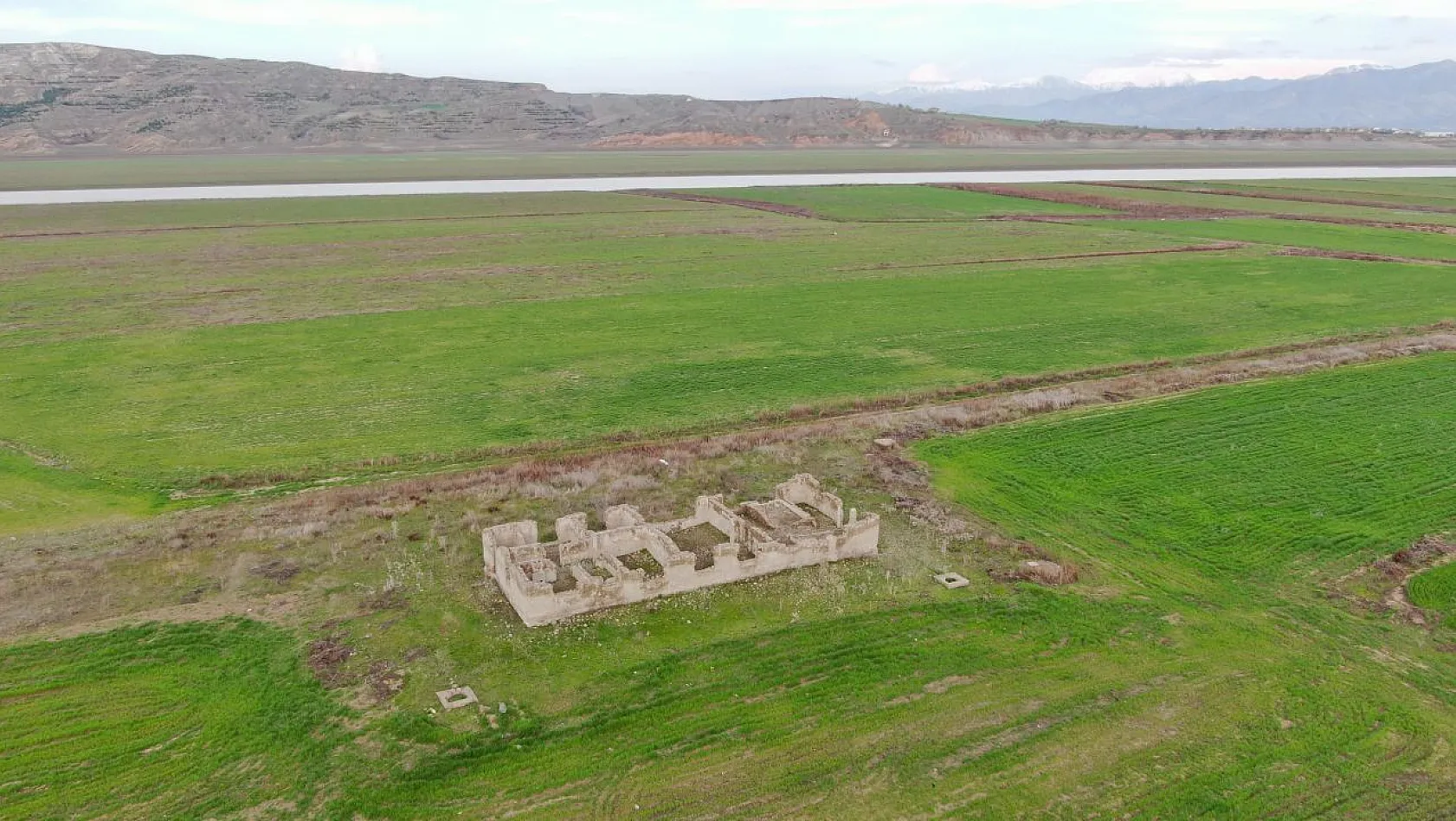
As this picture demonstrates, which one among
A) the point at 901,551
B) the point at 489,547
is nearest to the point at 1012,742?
the point at 901,551

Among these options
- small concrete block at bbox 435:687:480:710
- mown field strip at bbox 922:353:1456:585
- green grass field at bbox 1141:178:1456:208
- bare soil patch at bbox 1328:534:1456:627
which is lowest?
small concrete block at bbox 435:687:480:710

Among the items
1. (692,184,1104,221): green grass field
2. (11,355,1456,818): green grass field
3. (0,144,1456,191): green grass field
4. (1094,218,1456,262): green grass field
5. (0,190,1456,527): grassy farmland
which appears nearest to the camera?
(11,355,1456,818): green grass field

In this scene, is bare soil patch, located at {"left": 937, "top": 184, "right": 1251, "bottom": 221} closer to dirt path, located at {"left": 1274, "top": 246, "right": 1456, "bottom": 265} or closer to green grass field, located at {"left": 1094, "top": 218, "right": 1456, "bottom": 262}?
green grass field, located at {"left": 1094, "top": 218, "right": 1456, "bottom": 262}

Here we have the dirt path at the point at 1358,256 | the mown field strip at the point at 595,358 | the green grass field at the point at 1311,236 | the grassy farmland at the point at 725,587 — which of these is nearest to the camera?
the grassy farmland at the point at 725,587

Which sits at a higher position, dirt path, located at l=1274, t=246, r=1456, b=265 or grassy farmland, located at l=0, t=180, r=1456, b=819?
dirt path, located at l=1274, t=246, r=1456, b=265

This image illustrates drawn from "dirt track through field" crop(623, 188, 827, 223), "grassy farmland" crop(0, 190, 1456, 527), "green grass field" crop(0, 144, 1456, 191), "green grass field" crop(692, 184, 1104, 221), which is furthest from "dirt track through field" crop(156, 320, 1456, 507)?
"green grass field" crop(0, 144, 1456, 191)

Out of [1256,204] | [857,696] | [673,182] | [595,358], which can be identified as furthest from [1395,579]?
[673,182]

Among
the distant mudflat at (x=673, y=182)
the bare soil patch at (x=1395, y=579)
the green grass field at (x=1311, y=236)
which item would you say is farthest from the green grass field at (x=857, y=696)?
the distant mudflat at (x=673, y=182)

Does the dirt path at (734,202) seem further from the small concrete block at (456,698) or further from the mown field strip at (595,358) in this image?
the small concrete block at (456,698)
